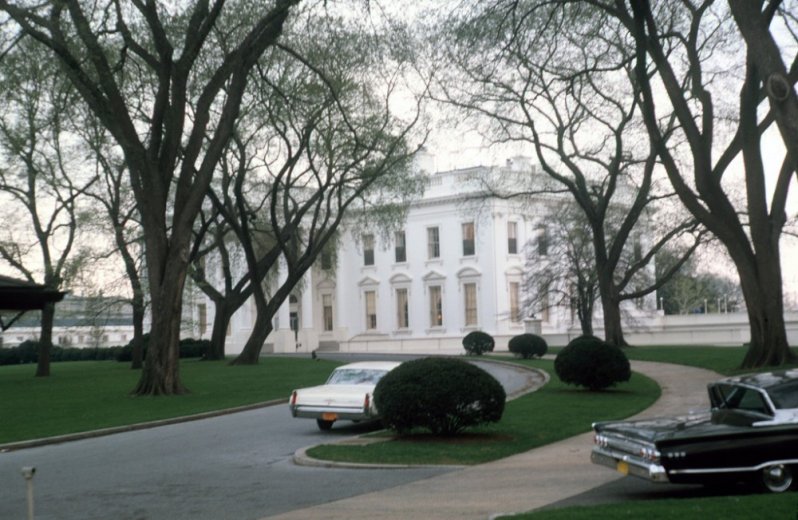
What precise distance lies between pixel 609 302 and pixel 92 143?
2256cm

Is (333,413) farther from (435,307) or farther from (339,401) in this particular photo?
(435,307)

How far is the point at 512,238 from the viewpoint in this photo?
251ft

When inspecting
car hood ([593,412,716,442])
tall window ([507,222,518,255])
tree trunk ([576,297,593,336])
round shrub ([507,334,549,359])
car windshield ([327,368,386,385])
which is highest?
tall window ([507,222,518,255])

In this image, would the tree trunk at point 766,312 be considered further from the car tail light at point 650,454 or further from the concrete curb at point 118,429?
the car tail light at point 650,454

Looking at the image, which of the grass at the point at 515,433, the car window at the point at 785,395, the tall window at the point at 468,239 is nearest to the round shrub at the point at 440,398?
the grass at the point at 515,433

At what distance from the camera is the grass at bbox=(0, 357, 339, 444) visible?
25484mm

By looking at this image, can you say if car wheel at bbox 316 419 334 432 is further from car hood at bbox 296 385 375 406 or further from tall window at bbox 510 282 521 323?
tall window at bbox 510 282 521 323

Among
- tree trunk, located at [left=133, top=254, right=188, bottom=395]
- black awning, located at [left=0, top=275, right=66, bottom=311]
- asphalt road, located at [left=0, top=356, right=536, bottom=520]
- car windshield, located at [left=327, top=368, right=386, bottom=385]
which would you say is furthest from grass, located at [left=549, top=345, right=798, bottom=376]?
black awning, located at [left=0, top=275, right=66, bottom=311]

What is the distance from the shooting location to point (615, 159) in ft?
139

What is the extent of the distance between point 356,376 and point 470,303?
5530cm

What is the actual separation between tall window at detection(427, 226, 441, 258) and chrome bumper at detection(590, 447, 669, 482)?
67181mm

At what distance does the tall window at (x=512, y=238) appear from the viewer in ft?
251

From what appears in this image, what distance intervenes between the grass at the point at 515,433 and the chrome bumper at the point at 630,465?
3.83 m

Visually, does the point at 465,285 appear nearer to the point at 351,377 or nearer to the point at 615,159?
the point at 615,159
